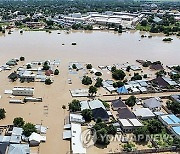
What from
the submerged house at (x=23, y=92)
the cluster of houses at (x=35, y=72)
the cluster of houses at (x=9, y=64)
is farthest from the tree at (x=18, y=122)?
the cluster of houses at (x=9, y=64)

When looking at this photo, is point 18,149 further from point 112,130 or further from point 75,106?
point 75,106

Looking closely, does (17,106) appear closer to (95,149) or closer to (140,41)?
(95,149)

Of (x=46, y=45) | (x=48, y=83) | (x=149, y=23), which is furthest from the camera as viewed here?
(x=149, y=23)

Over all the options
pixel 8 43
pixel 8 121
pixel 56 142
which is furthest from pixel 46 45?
pixel 56 142

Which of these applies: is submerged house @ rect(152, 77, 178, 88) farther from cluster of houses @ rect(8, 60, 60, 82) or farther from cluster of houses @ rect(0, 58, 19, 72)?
cluster of houses @ rect(0, 58, 19, 72)

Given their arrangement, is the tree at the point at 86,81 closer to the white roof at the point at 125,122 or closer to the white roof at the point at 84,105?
the white roof at the point at 84,105

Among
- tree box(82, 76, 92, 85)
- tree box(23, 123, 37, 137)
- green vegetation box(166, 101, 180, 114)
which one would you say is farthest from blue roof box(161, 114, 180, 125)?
tree box(82, 76, 92, 85)

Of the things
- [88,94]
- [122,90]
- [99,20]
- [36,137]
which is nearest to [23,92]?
[88,94]
